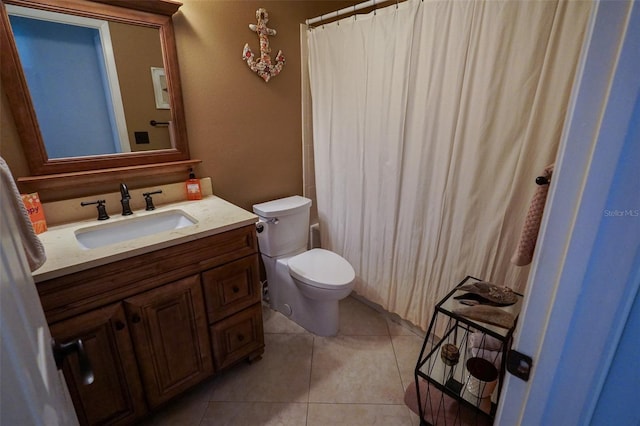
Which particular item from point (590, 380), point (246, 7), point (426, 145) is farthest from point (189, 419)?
point (246, 7)

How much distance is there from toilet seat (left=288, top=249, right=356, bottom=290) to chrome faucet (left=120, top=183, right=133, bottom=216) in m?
0.91

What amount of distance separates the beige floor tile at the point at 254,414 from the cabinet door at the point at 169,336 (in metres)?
0.18

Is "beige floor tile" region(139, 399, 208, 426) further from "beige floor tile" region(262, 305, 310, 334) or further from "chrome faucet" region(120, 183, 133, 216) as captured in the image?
"chrome faucet" region(120, 183, 133, 216)

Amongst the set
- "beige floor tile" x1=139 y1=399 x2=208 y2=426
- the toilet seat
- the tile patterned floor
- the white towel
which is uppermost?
the white towel

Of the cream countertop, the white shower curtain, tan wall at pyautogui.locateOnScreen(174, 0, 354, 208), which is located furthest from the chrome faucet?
the white shower curtain

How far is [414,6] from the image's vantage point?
1460 millimetres

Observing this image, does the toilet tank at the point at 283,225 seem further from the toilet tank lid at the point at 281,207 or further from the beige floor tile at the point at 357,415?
the beige floor tile at the point at 357,415

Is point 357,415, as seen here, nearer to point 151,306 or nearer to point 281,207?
point 151,306

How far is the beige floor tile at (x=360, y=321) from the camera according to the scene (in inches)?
76.7

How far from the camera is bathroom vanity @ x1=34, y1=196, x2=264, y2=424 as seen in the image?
1051 mm

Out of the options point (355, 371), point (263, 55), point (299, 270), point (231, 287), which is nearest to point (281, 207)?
point (299, 270)

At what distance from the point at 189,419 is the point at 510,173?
1.81 metres

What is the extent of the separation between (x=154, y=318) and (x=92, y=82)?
1.06 metres

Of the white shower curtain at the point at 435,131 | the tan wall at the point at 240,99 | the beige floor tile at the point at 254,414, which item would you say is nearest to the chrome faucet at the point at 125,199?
the tan wall at the point at 240,99
